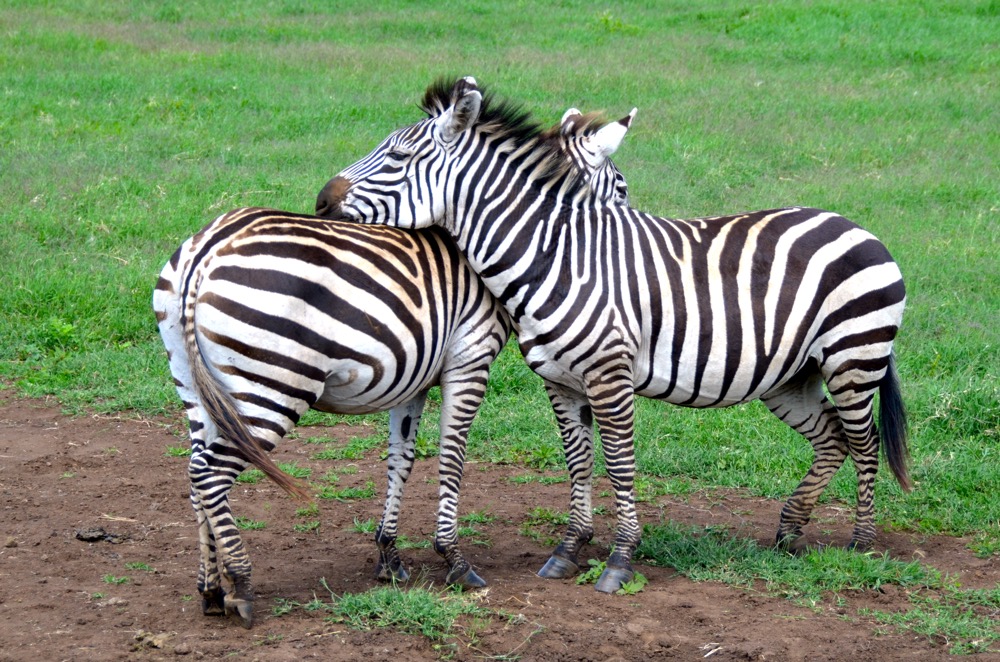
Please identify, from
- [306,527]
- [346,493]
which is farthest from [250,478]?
[306,527]

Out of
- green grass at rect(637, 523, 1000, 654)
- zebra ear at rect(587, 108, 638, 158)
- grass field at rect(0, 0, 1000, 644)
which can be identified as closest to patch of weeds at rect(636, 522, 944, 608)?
green grass at rect(637, 523, 1000, 654)

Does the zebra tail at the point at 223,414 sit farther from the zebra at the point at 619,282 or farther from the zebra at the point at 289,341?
the zebra at the point at 619,282

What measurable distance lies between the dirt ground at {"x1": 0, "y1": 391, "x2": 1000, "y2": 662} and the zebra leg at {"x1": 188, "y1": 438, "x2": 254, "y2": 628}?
0.12 m

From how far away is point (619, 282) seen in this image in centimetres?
576

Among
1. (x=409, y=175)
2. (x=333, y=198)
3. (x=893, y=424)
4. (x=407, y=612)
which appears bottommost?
(x=407, y=612)

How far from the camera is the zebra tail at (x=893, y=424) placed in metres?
6.32

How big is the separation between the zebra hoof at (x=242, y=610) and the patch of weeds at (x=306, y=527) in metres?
1.40

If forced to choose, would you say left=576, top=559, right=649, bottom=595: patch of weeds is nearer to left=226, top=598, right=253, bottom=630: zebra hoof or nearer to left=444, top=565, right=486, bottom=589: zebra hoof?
left=444, top=565, right=486, bottom=589: zebra hoof

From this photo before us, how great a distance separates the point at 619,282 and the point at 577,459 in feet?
3.56

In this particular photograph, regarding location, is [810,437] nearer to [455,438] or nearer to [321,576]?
[455,438]

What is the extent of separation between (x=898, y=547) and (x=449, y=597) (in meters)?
2.79

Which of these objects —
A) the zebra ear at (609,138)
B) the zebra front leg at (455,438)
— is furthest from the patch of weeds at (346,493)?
the zebra ear at (609,138)

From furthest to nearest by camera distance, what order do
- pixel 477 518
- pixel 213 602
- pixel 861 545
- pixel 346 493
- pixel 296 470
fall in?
pixel 296 470 → pixel 346 493 → pixel 477 518 → pixel 861 545 → pixel 213 602

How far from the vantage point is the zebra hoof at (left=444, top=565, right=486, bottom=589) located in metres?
5.66
